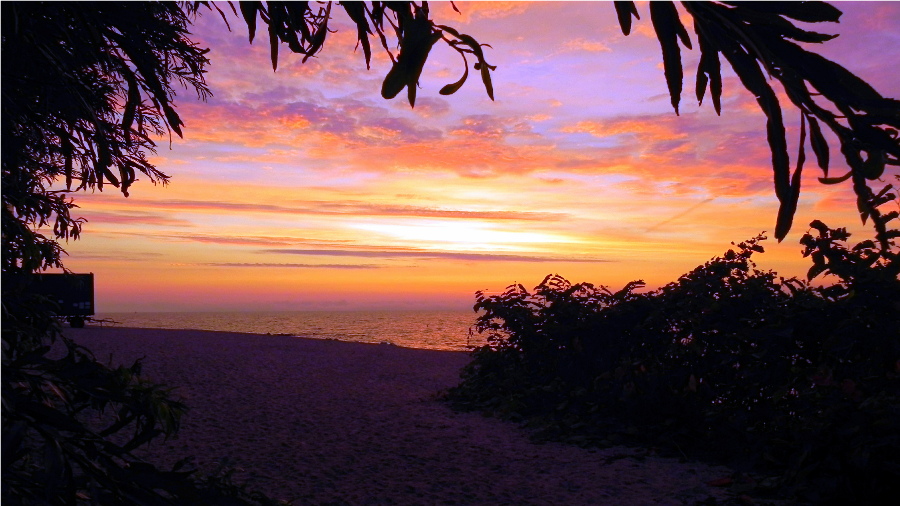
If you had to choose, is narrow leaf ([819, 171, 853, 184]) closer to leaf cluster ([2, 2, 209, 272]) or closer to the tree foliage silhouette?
the tree foliage silhouette

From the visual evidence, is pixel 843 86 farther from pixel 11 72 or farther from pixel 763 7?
pixel 11 72

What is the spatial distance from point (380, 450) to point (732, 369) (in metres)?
3.83

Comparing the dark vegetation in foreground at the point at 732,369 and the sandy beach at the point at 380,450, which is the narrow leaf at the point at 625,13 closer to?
the dark vegetation in foreground at the point at 732,369

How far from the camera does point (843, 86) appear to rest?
5.14 ft

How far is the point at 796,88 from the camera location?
5.18ft

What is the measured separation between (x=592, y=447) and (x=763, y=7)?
5.86 m

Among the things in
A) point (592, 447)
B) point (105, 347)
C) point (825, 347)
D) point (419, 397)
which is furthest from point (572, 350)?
point (105, 347)

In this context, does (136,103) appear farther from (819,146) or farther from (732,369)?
(732,369)

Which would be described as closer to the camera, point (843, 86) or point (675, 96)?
point (843, 86)

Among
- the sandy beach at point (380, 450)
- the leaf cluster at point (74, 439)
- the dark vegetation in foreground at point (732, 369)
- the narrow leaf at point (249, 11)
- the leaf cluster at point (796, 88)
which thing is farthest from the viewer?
the sandy beach at point (380, 450)

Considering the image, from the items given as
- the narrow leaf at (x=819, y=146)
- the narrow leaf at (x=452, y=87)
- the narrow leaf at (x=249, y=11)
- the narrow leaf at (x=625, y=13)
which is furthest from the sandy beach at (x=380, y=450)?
the narrow leaf at (x=819, y=146)

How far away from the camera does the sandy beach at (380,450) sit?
5.39m

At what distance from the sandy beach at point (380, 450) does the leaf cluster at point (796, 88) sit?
3873mm

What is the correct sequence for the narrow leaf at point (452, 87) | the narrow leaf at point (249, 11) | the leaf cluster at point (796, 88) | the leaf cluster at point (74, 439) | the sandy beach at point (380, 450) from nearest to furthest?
the leaf cluster at point (796, 88) < the narrow leaf at point (452, 87) < the leaf cluster at point (74, 439) < the narrow leaf at point (249, 11) < the sandy beach at point (380, 450)
